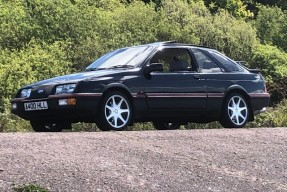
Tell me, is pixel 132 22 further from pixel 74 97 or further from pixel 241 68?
pixel 74 97

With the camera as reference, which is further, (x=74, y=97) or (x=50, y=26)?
(x=50, y=26)

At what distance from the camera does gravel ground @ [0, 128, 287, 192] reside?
6.56 m

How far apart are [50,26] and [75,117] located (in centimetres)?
1745

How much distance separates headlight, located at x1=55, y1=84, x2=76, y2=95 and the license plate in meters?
0.26

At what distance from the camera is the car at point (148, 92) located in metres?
9.68

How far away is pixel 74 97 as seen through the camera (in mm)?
9523

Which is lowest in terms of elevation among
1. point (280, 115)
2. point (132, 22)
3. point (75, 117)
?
point (280, 115)

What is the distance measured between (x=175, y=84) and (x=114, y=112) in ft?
4.12

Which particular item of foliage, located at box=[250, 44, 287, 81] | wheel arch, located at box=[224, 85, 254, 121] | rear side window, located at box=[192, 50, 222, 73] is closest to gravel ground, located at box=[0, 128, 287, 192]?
wheel arch, located at box=[224, 85, 254, 121]

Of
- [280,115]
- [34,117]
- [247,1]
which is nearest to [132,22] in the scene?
[280,115]

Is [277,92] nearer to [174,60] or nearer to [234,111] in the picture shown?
[234,111]

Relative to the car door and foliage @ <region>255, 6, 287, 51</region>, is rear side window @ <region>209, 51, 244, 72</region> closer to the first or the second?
the car door

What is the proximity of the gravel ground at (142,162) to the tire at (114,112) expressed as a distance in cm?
75

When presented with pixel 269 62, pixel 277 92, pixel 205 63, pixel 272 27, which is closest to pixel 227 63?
pixel 205 63
